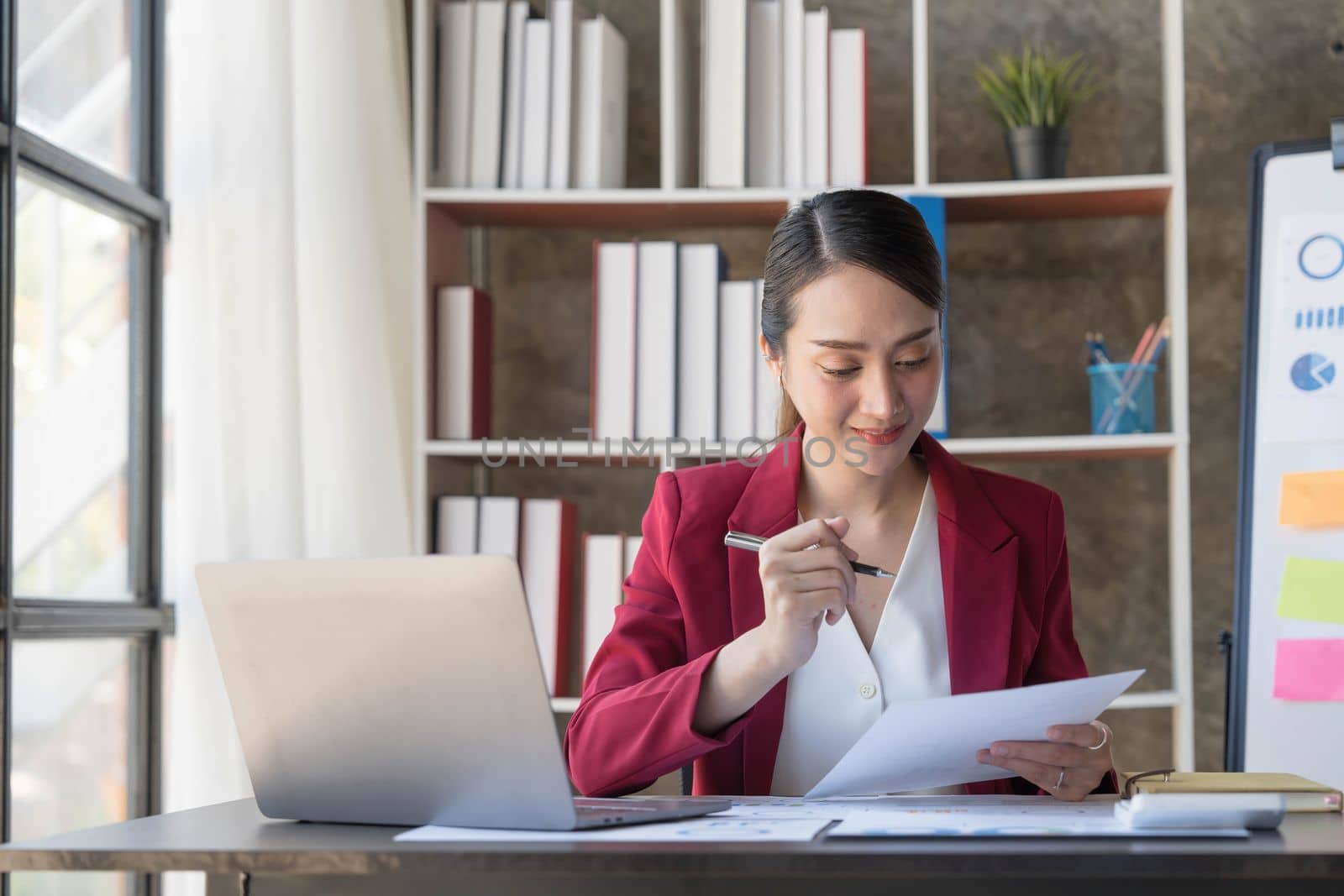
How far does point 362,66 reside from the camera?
221 cm

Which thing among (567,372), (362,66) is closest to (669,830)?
(362,66)

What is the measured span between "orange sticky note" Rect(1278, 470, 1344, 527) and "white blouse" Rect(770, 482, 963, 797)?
91cm

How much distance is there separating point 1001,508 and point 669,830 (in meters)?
0.76

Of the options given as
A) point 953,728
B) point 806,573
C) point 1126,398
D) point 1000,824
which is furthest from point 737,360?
point 1000,824

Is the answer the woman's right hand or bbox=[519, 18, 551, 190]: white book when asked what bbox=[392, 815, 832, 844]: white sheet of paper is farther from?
bbox=[519, 18, 551, 190]: white book

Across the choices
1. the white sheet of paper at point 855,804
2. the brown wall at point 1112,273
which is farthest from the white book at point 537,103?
the white sheet of paper at point 855,804

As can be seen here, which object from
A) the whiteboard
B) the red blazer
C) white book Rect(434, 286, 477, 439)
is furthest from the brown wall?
the red blazer

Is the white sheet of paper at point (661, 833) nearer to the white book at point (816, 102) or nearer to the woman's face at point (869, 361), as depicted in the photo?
the woman's face at point (869, 361)

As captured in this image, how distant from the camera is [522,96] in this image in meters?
2.43

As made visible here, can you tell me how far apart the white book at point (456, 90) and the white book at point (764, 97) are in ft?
1.68

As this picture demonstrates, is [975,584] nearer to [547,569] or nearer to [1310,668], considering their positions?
[1310,668]

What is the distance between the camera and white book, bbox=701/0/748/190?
238cm

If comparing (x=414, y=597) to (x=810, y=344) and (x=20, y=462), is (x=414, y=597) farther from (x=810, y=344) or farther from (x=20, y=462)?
(x=20, y=462)

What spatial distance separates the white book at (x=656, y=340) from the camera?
2359 mm
